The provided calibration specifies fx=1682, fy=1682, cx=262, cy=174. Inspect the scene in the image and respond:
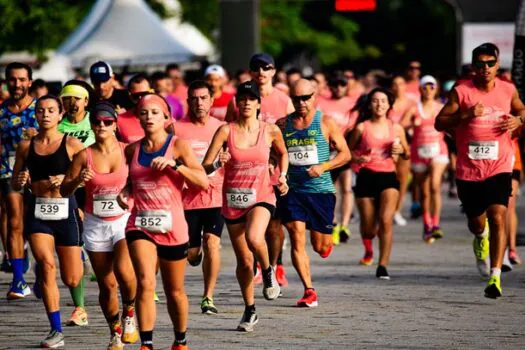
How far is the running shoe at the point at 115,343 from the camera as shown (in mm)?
11570

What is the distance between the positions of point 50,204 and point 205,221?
2.03 metres

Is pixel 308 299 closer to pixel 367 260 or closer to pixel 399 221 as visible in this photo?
pixel 367 260

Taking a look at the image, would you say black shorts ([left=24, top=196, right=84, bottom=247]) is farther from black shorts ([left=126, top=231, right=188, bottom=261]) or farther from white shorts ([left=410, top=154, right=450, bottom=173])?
white shorts ([left=410, top=154, right=450, bottom=173])

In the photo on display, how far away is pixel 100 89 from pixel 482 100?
3750mm

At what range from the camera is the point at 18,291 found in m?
15.2

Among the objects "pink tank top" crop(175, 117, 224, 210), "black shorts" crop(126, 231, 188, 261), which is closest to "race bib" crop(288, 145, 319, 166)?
"pink tank top" crop(175, 117, 224, 210)

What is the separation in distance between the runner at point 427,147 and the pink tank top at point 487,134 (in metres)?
6.24

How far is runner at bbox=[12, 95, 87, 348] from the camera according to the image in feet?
40.3

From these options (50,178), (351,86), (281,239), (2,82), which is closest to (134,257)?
(50,178)

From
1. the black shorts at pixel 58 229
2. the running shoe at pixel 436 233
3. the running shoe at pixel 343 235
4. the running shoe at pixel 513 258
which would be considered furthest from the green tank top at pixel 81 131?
the running shoe at pixel 436 233

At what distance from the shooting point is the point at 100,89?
16016mm

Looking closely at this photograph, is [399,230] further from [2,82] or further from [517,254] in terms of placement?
[2,82]

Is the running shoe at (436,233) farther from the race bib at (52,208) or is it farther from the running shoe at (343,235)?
the race bib at (52,208)

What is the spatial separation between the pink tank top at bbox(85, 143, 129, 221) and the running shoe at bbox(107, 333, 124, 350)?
814 millimetres
